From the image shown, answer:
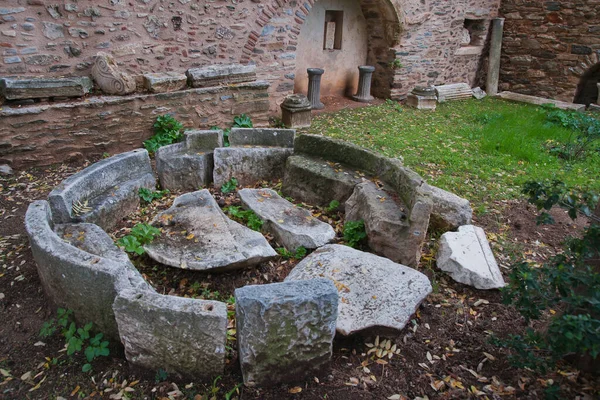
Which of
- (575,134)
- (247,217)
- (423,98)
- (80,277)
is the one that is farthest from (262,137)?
(575,134)

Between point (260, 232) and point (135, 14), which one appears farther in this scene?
point (135, 14)

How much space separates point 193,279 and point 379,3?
7.30 meters

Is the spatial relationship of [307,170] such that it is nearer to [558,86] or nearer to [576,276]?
[576,276]

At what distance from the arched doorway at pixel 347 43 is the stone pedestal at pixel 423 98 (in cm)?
63

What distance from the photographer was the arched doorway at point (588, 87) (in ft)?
33.3

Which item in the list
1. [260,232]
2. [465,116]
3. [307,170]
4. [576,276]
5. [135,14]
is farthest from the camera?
[465,116]

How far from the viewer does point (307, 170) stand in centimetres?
459

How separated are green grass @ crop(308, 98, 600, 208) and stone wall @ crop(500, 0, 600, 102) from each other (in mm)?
1505

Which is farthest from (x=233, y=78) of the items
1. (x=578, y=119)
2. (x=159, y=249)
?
(x=578, y=119)

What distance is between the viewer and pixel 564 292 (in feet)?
7.57

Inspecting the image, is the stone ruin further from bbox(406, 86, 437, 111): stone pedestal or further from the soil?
bbox(406, 86, 437, 111): stone pedestal

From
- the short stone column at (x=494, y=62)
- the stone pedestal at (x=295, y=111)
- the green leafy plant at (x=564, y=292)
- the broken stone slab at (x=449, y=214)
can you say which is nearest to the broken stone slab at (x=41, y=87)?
the stone pedestal at (x=295, y=111)

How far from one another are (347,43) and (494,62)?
12.8ft

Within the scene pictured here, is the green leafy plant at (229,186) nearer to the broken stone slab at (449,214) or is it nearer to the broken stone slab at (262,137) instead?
the broken stone slab at (262,137)
